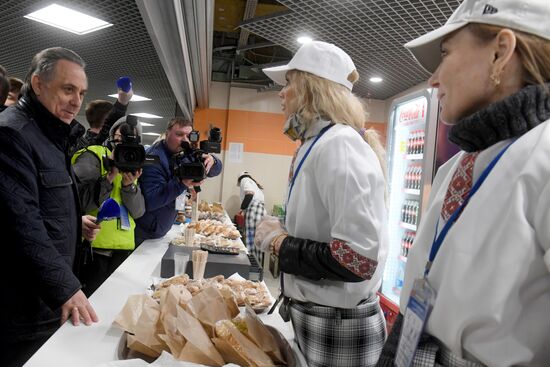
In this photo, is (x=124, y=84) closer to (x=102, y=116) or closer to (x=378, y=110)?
(x=102, y=116)

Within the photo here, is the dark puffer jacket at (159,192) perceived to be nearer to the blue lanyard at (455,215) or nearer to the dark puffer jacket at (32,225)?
the dark puffer jacket at (32,225)

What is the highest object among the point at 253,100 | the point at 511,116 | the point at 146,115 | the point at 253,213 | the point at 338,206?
the point at 253,100

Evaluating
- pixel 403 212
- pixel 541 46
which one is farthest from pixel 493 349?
pixel 403 212

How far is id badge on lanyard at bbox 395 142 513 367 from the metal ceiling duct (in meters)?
1.84

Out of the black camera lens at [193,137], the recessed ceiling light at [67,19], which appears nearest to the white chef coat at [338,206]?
the black camera lens at [193,137]

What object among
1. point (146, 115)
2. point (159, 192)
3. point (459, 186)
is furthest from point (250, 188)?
point (459, 186)

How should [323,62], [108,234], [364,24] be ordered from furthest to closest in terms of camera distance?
1. [364,24]
2. [108,234]
3. [323,62]

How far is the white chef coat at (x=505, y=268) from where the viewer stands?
63cm

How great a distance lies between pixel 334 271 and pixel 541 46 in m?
0.77

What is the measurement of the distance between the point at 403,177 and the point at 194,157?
1.76 m

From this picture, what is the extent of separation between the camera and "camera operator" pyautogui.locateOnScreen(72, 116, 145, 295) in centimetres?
230

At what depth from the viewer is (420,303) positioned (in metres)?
0.76

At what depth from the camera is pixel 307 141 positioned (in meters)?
1.44

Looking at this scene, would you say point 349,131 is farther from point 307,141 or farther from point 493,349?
point 493,349
